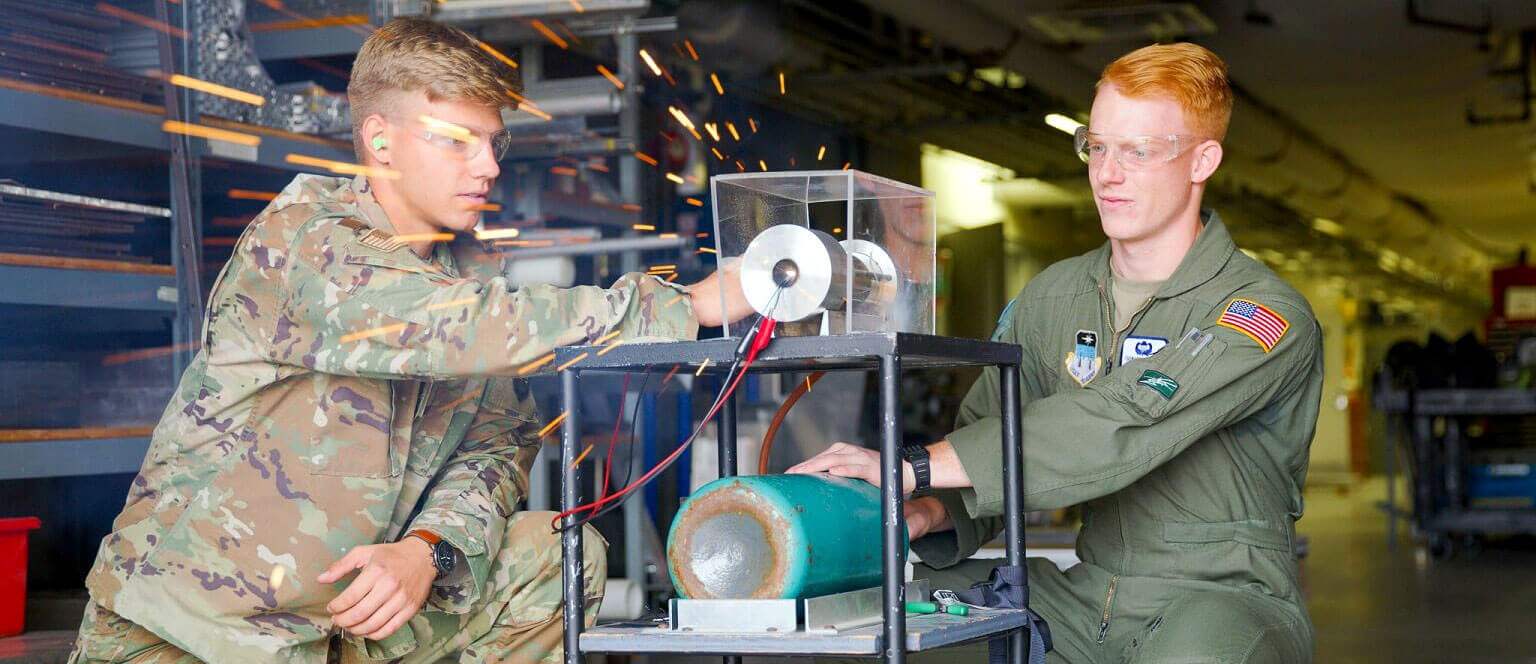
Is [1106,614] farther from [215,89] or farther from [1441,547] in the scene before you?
[1441,547]

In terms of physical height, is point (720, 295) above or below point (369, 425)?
above

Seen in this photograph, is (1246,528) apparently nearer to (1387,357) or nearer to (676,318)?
(676,318)

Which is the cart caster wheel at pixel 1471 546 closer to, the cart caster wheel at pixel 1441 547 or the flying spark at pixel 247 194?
the cart caster wheel at pixel 1441 547

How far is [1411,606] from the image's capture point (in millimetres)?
5242

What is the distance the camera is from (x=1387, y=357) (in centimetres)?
751

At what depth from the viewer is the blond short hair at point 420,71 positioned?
1.76 m

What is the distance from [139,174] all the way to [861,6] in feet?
17.4

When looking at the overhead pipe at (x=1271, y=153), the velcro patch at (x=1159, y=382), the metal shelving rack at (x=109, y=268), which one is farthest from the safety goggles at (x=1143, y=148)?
the overhead pipe at (x=1271, y=153)

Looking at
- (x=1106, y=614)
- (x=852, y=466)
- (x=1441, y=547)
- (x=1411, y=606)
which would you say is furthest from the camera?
(x=1441, y=547)

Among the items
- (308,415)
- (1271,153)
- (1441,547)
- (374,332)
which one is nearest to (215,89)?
(308,415)

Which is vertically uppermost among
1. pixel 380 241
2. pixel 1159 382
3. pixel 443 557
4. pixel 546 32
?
pixel 546 32

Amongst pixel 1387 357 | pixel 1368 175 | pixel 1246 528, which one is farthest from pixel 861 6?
pixel 1368 175

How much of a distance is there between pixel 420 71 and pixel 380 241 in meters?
0.27

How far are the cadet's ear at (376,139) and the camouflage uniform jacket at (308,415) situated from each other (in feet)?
0.18
